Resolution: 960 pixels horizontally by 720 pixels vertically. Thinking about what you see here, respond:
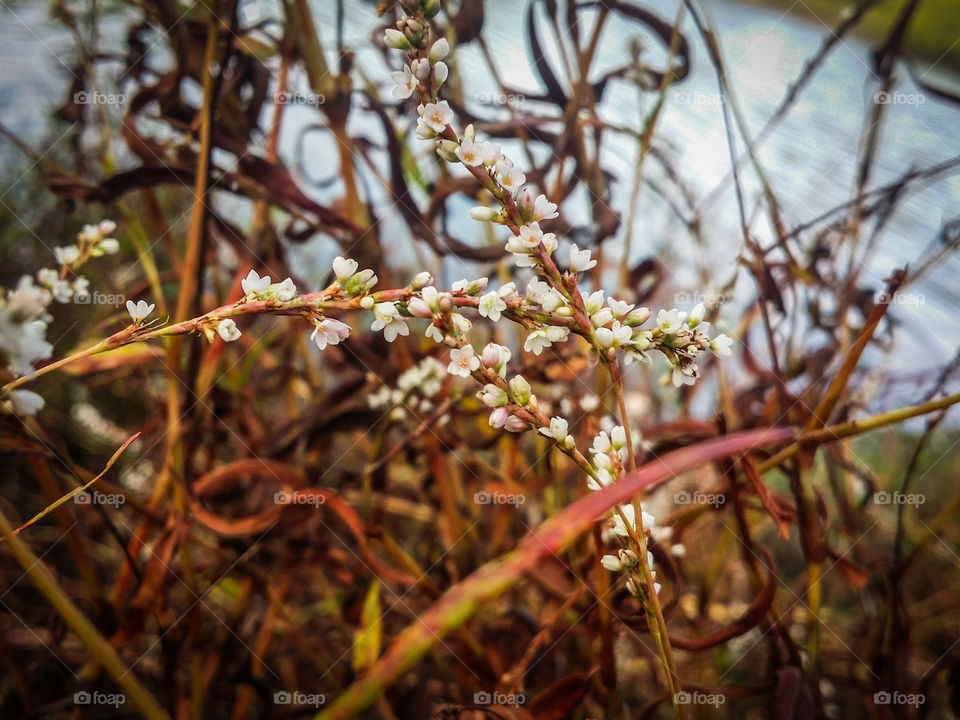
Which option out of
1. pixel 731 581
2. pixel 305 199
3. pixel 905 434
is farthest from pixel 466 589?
pixel 905 434

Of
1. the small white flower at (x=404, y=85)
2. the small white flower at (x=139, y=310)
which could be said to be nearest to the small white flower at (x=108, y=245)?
the small white flower at (x=139, y=310)

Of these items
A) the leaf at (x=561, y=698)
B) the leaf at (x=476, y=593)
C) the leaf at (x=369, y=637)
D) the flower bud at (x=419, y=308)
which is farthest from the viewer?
the leaf at (x=369, y=637)

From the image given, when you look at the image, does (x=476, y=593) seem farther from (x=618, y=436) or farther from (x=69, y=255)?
(x=69, y=255)

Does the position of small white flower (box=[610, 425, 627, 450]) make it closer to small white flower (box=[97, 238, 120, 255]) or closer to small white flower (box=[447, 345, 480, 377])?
small white flower (box=[447, 345, 480, 377])

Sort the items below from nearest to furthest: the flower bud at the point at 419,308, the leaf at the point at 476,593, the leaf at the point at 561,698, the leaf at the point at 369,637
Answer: the leaf at the point at 476,593 < the flower bud at the point at 419,308 < the leaf at the point at 561,698 < the leaf at the point at 369,637

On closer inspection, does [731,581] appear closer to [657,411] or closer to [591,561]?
[657,411]

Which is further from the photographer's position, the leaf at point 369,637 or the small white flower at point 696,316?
the leaf at point 369,637

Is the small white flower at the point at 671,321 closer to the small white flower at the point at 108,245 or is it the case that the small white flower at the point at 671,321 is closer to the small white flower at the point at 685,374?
the small white flower at the point at 685,374
